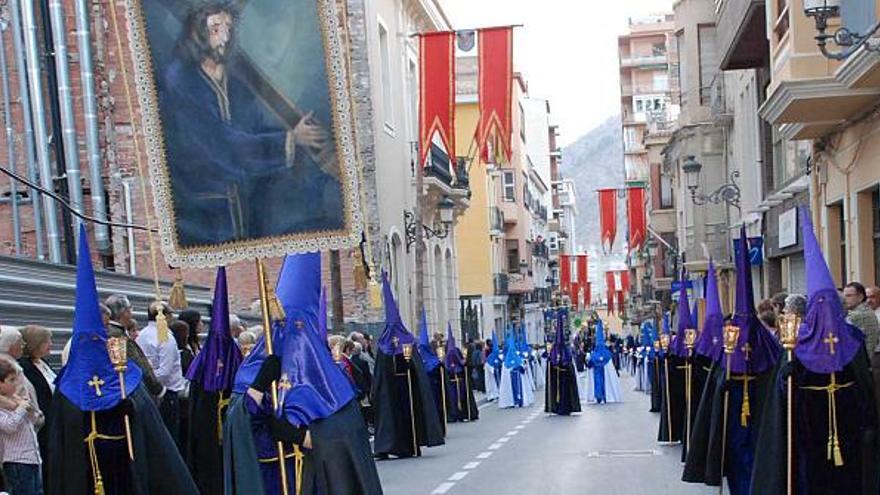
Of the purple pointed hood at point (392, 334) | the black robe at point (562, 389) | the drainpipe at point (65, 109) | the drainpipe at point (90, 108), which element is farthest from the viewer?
the black robe at point (562, 389)

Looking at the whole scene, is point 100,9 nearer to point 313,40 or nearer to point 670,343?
point 670,343

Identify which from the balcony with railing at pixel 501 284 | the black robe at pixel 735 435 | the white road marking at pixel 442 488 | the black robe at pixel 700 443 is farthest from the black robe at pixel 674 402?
the balcony with railing at pixel 501 284

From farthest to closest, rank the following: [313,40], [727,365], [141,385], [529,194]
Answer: [529,194]
[727,365]
[141,385]
[313,40]

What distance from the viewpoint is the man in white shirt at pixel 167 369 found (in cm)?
1166

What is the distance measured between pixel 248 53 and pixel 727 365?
5420mm

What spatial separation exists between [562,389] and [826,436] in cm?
1742

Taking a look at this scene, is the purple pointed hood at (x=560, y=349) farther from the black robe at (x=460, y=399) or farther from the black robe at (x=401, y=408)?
the black robe at (x=401, y=408)

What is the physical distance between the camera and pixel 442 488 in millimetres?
14000

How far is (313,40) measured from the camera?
8.16 metres

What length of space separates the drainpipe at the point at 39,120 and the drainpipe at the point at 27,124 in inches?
4.1

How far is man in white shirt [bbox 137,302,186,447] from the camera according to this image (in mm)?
11656

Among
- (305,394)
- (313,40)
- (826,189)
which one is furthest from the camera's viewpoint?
(826,189)

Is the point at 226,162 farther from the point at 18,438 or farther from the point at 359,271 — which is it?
the point at 18,438

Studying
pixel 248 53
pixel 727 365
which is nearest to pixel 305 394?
pixel 248 53
